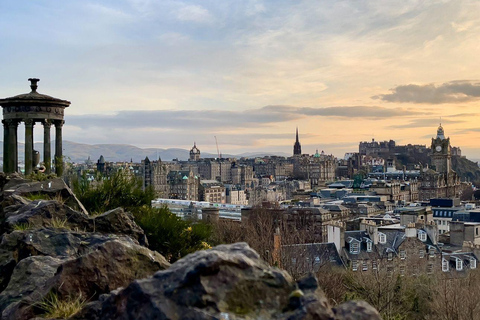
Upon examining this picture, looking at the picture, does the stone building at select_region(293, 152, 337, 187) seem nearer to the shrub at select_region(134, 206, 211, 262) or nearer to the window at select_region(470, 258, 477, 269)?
the window at select_region(470, 258, 477, 269)

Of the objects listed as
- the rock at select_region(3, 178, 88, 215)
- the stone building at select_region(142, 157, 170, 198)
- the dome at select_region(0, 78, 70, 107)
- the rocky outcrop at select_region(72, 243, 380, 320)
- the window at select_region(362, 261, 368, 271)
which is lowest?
the window at select_region(362, 261, 368, 271)

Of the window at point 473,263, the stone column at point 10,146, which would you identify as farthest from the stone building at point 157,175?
the stone column at point 10,146

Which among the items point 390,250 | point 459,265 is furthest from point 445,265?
point 390,250

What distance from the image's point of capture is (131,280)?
4664 millimetres

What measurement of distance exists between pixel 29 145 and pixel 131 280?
16.2m

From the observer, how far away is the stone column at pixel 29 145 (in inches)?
745

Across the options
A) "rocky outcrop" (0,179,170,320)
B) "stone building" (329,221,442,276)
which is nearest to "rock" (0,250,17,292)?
"rocky outcrop" (0,179,170,320)

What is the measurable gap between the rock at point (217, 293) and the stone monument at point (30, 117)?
1626 cm

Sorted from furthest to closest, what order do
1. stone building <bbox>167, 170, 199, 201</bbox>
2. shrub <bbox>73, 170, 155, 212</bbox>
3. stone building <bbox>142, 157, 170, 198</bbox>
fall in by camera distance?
stone building <bbox>167, 170, 199, 201</bbox> < stone building <bbox>142, 157, 170, 198</bbox> < shrub <bbox>73, 170, 155, 212</bbox>

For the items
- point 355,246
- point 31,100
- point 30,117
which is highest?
point 31,100

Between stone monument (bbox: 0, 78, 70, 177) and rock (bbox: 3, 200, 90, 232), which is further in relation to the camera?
stone monument (bbox: 0, 78, 70, 177)

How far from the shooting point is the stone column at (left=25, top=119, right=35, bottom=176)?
18.9m

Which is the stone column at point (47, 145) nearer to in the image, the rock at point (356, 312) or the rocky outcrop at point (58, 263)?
the rocky outcrop at point (58, 263)

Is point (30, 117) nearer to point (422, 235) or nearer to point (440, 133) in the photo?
point (422, 235)
